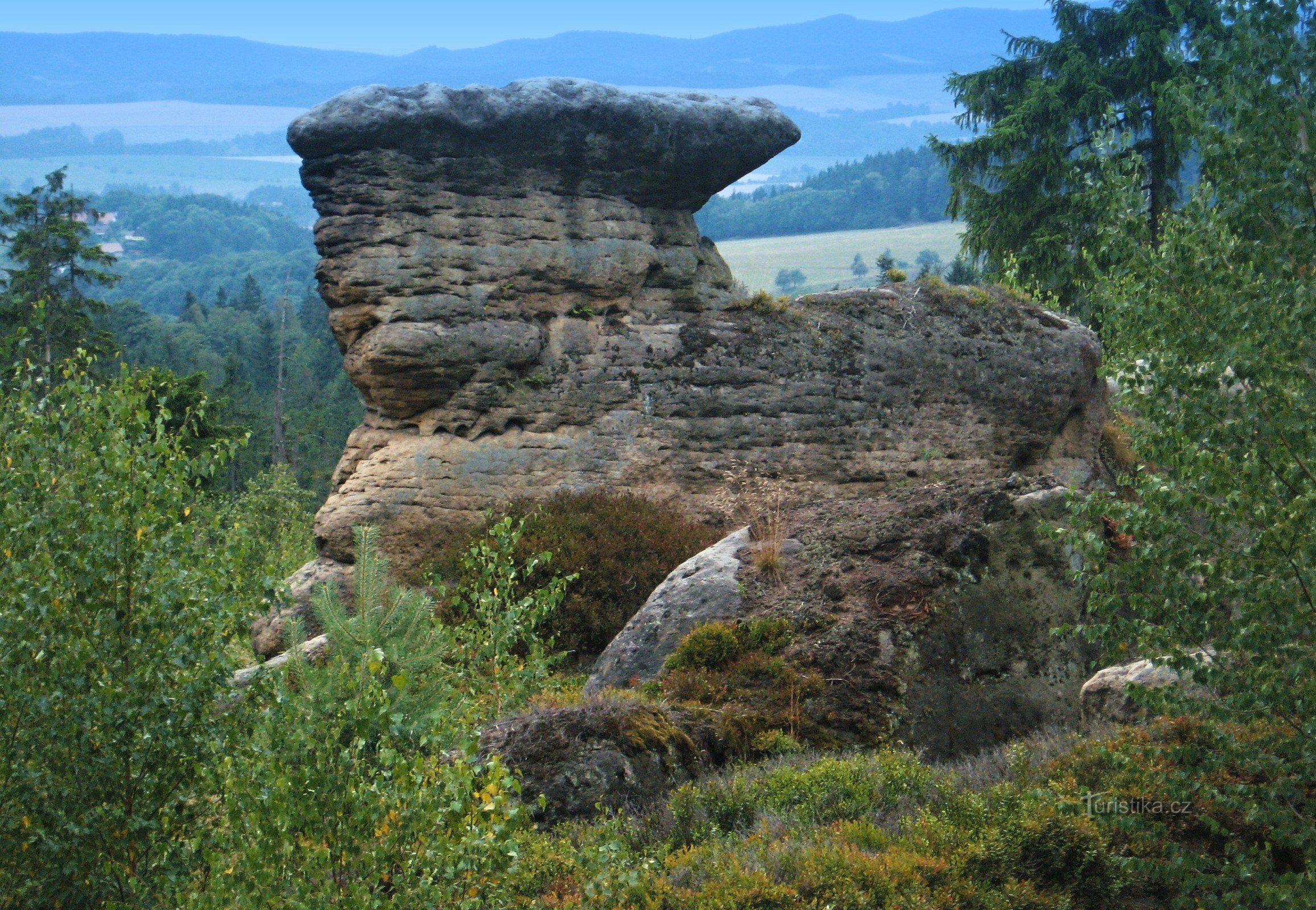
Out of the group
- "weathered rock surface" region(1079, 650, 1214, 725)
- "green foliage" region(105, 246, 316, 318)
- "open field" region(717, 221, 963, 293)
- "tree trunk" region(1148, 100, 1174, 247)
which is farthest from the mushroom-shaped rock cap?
"green foliage" region(105, 246, 316, 318)

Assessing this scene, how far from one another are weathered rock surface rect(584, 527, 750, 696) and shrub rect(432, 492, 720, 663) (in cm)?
199

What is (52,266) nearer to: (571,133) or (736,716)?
(571,133)

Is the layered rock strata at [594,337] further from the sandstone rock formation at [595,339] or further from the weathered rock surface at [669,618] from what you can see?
the weathered rock surface at [669,618]

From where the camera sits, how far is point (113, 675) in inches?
238

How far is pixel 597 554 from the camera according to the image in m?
14.5

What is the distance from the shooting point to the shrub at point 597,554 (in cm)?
1390

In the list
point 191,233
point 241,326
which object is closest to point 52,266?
point 241,326

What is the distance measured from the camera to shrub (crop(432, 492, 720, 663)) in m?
13.9

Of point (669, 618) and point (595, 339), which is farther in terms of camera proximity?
point (595, 339)

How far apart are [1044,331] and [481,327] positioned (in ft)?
31.3

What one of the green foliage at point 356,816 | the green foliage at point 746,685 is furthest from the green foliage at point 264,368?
the green foliage at point 356,816

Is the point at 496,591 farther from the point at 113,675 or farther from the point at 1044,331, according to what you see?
the point at 1044,331

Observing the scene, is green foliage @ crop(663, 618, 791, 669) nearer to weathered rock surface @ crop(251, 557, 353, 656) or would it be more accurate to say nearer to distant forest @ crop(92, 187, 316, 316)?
weathered rock surface @ crop(251, 557, 353, 656)

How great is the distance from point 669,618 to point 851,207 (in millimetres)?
87113
